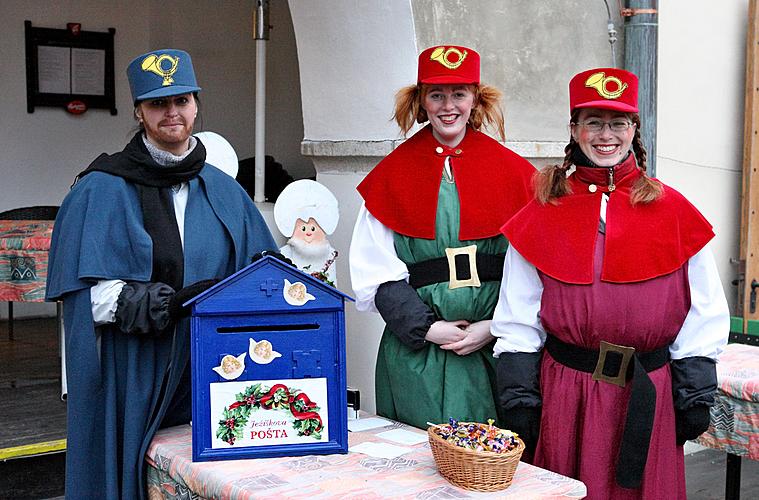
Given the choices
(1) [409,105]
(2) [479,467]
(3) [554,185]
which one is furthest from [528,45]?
(2) [479,467]

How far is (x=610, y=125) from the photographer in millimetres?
2805

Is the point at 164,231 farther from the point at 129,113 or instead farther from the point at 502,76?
the point at 129,113

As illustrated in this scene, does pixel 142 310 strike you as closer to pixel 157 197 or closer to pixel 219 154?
pixel 157 197

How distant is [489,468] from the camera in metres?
2.24

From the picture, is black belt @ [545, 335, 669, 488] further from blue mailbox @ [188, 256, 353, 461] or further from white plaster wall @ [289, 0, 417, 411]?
white plaster wall @ [289, 0, 417, 411]

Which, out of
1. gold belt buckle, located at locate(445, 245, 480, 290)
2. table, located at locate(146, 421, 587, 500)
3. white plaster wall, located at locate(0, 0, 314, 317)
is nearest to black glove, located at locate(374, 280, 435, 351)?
gold belt buckle, located at locate(445, 245, 480, 290)

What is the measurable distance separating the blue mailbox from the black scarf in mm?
312

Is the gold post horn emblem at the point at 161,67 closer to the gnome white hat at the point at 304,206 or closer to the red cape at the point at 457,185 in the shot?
the red cape at the point at 457,185

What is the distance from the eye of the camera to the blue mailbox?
2.47 metres

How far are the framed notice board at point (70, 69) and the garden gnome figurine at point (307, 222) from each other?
16.4 ft

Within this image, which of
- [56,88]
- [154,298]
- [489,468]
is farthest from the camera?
[56,88]

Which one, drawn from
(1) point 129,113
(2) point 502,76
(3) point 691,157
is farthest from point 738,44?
(1) point 129,113

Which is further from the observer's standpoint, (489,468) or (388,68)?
(388,68)

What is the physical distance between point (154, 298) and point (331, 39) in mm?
2312
